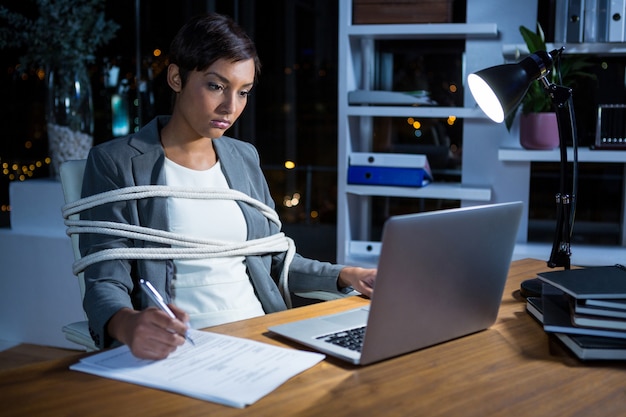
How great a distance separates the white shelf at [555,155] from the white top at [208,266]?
4.55ft

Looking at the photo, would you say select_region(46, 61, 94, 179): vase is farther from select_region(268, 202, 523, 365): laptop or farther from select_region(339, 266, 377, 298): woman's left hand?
select_region(268, 202, 523, 365): laptop

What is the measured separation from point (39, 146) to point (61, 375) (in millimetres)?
3907

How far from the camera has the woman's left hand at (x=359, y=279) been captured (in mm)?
1616

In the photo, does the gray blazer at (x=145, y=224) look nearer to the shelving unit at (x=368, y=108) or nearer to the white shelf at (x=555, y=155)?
the shelving unit at (x=368, y=108)

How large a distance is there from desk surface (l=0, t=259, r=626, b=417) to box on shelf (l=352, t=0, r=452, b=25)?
70.6 inches

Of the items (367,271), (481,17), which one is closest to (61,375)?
(367,271)

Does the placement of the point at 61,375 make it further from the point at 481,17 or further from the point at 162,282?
the point at 481,17

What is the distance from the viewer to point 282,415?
1004 millimetres

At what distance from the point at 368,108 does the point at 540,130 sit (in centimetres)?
64

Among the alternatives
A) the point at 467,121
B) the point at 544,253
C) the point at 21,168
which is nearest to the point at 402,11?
the point at 467,121

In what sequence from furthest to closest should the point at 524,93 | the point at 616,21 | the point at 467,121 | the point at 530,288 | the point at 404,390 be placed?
the point at 467,121 → the point at 616,21 → the point at 530,288 → the point at 524,93 → the point at 404,390

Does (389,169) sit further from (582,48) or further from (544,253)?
(582,48)

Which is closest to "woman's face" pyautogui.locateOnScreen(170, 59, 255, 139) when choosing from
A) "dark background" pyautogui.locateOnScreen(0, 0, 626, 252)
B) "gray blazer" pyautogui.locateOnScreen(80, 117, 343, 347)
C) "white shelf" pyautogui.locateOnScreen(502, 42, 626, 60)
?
"gray blazer" pyautogui.locateOnScreen(80, 117, 343, 347)

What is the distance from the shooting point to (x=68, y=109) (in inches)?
135
